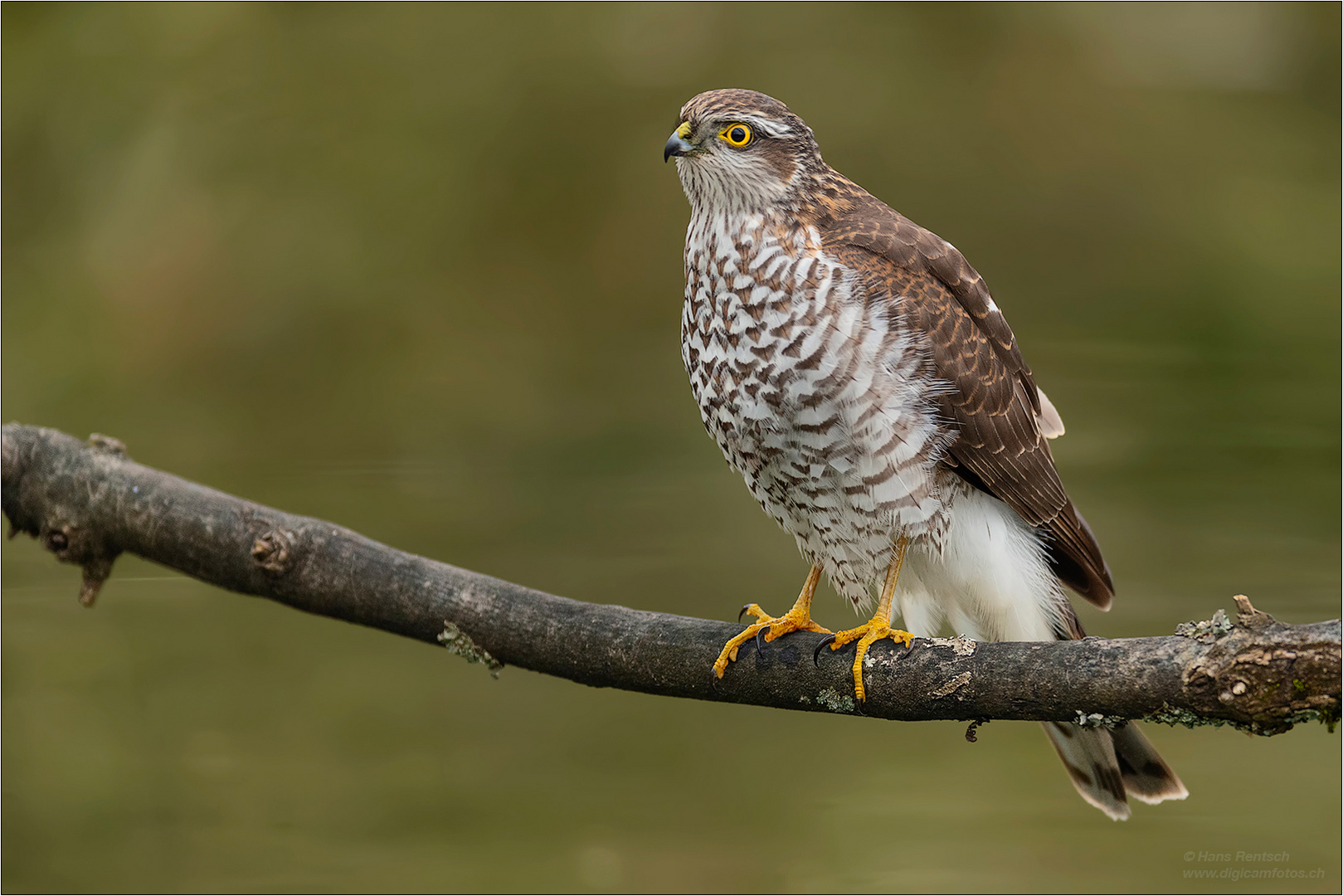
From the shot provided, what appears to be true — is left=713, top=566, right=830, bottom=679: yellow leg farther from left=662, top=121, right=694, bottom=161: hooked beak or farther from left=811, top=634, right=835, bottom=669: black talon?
left=662, top=121, right=694, bottom=161: hooked beak

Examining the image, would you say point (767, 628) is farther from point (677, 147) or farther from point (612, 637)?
point (677, 147)

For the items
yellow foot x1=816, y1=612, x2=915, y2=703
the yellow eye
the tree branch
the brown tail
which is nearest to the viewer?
the tree branch

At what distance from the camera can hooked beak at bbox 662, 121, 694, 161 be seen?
205 cm

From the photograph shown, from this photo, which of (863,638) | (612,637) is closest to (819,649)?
(863,638)

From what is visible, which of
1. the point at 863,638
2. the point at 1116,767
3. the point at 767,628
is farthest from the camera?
the point at 1116,767

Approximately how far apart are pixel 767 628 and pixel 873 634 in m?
0.20

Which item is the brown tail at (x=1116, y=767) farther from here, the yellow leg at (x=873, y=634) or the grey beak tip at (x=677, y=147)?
the grey beak tip at (x=677, y=147)

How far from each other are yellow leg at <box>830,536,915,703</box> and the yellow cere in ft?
2.60

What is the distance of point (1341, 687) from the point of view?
134 centimetres

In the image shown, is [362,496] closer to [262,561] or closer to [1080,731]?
[262,561]

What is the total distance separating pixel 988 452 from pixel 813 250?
52 cm

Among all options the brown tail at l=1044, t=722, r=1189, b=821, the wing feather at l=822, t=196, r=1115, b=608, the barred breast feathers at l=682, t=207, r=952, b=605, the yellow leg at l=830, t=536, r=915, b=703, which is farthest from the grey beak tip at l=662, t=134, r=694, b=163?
the brown tail at l=1044, t=722, r=1189, b=821

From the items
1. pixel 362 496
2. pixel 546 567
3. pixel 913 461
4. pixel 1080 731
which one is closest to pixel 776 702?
pixel 913 461

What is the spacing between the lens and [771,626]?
6.70 ft
